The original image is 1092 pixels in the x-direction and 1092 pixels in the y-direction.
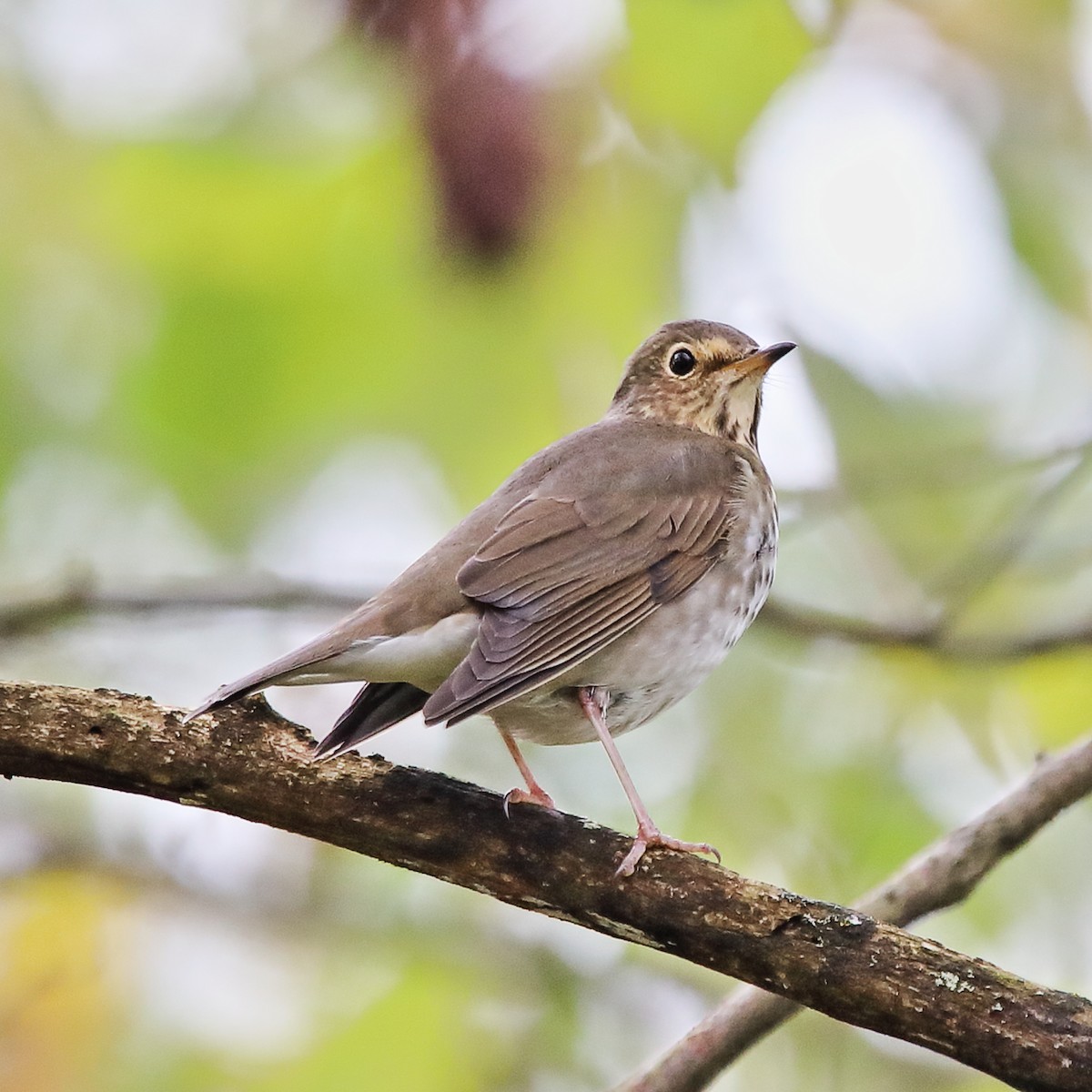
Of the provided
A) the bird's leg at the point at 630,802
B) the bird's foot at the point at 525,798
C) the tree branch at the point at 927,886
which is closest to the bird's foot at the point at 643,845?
the bird's leg at the point at 630,802

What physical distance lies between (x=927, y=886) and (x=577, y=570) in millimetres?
Answer: 1533

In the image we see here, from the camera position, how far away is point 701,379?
21.7 ft

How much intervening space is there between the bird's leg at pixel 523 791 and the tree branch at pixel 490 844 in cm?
7

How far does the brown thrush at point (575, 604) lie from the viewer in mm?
4602

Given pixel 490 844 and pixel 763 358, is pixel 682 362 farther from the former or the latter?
pixel 490 844

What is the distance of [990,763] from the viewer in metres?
7.16

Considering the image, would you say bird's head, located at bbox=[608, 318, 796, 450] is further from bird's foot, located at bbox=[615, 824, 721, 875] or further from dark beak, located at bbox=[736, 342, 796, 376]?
bird's foot, located at bbox=[615, 824, 721, 875]

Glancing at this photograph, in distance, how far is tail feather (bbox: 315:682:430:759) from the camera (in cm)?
443

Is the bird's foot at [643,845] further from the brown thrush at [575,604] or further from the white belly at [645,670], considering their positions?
the white belly at [645,670]

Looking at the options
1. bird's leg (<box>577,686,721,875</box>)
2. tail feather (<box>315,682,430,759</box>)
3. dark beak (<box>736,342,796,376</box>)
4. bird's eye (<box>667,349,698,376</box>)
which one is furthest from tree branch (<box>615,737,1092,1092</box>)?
bird's eye (<box>667,349,698,376</box>)

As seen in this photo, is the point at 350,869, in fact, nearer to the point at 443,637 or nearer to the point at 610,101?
the point at 443,637

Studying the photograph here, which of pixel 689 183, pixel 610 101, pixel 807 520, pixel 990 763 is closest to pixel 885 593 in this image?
pixel 807 520

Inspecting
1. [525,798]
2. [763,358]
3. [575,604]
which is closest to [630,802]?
[525,798]

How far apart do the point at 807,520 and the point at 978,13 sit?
2.63 metres
